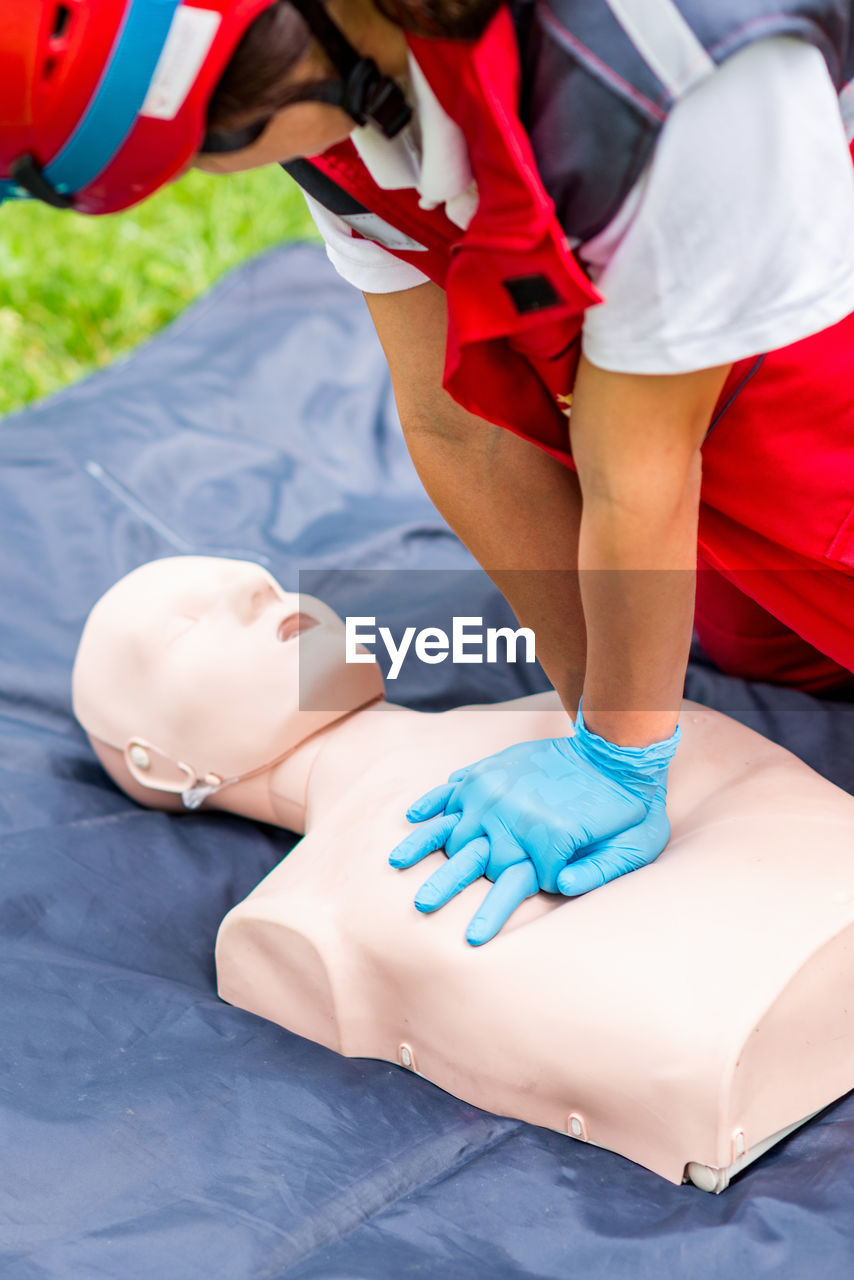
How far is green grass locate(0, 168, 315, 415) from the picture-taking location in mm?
3316

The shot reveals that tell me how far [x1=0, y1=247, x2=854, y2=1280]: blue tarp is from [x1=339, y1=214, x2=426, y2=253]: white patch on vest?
77 centimetres

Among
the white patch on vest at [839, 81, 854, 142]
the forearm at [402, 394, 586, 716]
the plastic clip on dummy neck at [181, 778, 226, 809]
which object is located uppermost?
the white patch on vest at [839, 81, 854, 142]

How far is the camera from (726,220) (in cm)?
91

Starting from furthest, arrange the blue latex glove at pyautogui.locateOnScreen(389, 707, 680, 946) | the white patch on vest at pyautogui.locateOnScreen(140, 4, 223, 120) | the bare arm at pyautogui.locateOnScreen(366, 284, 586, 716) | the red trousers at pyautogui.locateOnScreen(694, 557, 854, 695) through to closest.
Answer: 1. the red trousers at pyautogui.locateOnScreen(694, 557, 854, 695)
2. the bare arm at pyautogui.locateOnScreen(366, 284, 586, 716)
3. the blue latex glove at pyautogui.locateOnScreen(389, 707, 680, 946)
4. the white patch on vest at pyautogui.locateOnScreen(140, 4, 223, 120)

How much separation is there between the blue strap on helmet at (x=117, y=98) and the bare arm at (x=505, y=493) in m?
0.60

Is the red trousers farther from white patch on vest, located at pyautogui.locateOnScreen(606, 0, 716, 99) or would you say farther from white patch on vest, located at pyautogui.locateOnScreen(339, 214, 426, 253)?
white patch on vest, located at pyautogui.locateOnScreen(606, 0, 716, 99)

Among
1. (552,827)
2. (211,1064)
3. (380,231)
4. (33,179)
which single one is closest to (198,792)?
(211,1064)

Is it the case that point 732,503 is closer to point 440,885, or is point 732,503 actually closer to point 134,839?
point 440,885

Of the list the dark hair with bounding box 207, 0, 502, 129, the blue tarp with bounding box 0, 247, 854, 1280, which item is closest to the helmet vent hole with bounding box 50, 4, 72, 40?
the dark hair with bounding box 207, 0, 502, 129

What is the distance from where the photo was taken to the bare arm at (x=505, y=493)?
1526mm

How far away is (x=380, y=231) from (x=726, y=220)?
53cm

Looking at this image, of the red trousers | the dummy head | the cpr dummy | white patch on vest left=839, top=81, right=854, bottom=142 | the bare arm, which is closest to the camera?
white patch on vest left=839, top=81, right=854, bottom=142

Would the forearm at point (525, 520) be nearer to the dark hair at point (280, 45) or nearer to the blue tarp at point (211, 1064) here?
the blue tarp at point (211, 1064)

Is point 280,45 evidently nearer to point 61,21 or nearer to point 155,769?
point 61,21
